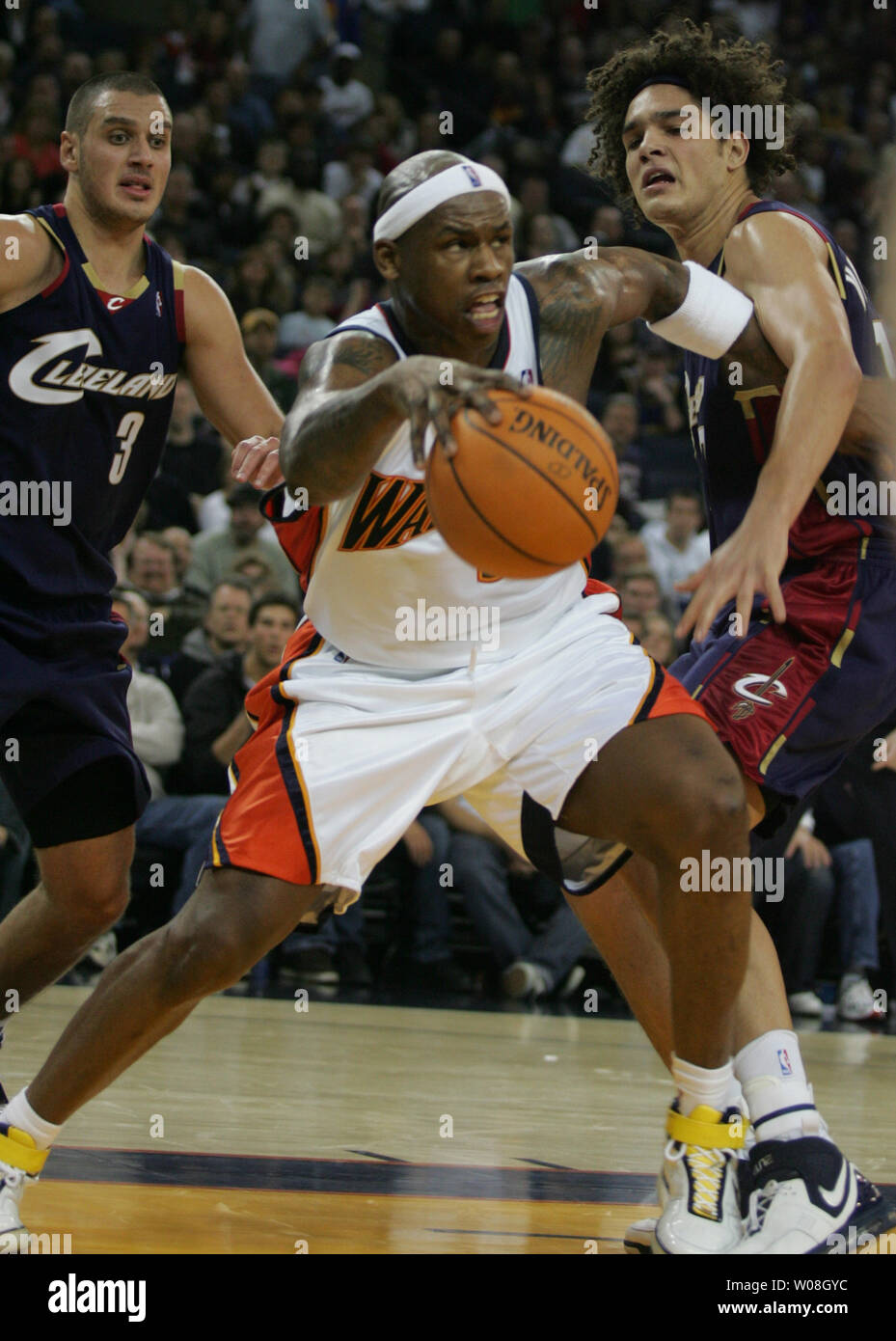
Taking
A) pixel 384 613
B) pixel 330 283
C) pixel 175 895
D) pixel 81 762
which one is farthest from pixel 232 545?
pixel 384 613

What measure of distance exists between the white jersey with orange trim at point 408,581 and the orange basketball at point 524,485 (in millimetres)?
414

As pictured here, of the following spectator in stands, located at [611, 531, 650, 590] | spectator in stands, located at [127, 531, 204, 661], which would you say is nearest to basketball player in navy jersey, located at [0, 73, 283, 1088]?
spectator in stands, located at [127, 531, 204, 661]

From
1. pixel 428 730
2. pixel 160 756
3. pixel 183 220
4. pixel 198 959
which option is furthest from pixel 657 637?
pixel 183 220

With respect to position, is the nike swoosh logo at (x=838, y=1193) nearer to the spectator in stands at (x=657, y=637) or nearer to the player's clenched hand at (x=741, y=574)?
the player's clenched hand at (x=741, y=574)

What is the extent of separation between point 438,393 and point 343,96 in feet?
39.5

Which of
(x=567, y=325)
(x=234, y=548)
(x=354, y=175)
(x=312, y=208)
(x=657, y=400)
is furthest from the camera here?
(x=354, y=175)

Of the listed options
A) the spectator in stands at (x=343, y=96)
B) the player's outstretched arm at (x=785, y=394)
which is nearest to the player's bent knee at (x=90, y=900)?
the player's outstretched arm at (x=785, y=394)

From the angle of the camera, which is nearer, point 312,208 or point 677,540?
point 677,540

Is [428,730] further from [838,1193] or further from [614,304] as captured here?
[838,1193]

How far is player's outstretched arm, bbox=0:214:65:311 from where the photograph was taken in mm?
3684

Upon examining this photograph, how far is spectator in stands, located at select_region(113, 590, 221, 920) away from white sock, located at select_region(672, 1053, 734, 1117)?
15.6 ft

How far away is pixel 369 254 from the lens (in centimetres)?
1156
